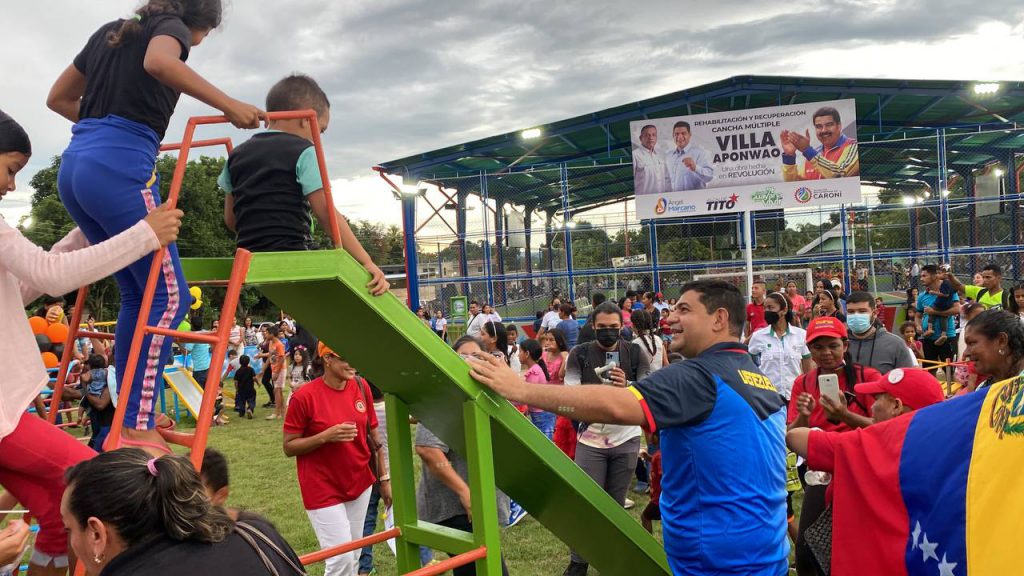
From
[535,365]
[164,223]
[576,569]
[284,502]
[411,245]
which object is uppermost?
[411,245]

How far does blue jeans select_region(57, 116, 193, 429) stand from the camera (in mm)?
2561

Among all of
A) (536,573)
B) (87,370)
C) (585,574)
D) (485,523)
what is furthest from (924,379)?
(87,370)

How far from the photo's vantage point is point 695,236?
25719 mm

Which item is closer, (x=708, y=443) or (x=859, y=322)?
(x=708, y=443)

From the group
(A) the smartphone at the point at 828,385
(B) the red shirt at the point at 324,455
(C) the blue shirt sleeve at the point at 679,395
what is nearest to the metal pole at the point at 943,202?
(A) the smartphone at the point at 828,385

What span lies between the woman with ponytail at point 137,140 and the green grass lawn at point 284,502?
4.14m

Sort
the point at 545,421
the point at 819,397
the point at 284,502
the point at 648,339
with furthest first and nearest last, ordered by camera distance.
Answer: the point at 284,502 < the point at 545,421 < the point at 648,339 < the point at 819,397

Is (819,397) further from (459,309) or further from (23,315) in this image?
(459,309)

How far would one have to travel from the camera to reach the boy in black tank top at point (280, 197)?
298 cm

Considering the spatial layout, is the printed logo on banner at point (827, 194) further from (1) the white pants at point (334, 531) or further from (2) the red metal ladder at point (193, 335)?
(2) the red metal ladder at point (193, 335)

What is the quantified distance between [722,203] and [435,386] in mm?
17293

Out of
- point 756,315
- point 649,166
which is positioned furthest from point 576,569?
point 649,166

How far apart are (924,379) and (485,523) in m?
2.37

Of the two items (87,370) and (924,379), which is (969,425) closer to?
(924,379)
